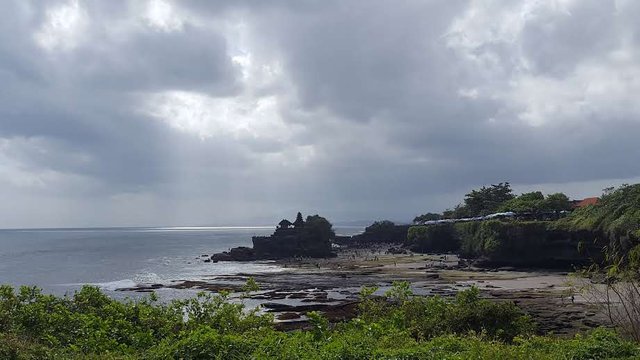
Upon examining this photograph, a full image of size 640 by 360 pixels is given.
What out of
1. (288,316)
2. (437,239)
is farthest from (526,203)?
(288,316)

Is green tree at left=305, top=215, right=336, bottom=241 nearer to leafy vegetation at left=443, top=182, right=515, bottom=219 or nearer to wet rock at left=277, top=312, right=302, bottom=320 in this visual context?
leafy vegetation at left=443, top=182, right=515, bottom=219

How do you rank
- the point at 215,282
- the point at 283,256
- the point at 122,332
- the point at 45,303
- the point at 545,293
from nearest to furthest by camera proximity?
the point at 122,332, the point at 45,303, the point at 545,293, the point at 215,282, the point at 283,256

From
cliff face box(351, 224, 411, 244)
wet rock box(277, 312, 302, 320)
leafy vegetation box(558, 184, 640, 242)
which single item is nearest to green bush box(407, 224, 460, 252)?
leafy vegetation box(558, 184, 640, 242)

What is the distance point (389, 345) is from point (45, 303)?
10259 mm

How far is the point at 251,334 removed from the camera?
14070 mm

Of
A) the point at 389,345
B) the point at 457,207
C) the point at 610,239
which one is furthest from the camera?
the point at 457,207

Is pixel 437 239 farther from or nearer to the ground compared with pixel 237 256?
farther from the ground

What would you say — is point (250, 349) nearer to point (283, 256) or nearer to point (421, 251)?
point (283, 256)

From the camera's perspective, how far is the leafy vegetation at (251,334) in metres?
10.7

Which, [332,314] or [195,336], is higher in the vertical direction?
[195,336]

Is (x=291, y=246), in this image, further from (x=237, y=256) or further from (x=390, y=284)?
(x=390, y=284)

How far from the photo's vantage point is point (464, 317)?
19562 millimetres

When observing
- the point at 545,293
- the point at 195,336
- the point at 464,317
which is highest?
the point at 195,336

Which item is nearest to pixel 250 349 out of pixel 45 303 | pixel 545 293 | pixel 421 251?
pixel 45 303
